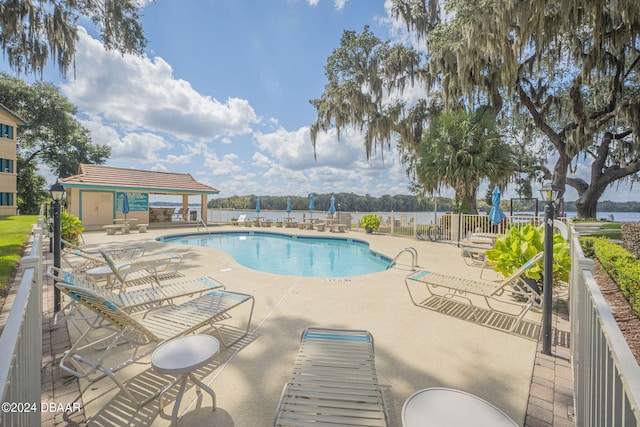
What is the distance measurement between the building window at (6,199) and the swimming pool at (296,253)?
47.0 ft

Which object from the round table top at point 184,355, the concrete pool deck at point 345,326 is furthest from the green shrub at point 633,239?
the round table top at point 184,355

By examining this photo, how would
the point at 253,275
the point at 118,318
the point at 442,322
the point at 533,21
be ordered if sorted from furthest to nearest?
the point at 533,21 → the point at 253,275 → the point at 442,322 → the point at 118,318

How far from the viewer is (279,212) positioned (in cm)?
1942

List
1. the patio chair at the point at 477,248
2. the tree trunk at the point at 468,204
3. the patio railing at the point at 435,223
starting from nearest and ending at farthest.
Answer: the patio chair at the point at 477,248, the patio railing at the point at 435,223, the tree trunk at the point at 468,204

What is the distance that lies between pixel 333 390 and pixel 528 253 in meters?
3.76

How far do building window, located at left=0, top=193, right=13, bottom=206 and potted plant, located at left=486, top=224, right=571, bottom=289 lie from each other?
27.3 m

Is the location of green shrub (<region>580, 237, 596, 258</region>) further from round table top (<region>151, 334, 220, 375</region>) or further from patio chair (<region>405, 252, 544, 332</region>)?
round table top (<region>151, 334, 220, 375</region>)

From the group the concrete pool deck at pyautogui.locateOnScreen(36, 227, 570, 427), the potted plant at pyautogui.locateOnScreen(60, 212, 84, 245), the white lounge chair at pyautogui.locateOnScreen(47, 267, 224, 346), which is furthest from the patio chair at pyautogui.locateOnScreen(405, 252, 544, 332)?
the potted plant at pyautogui.locateOnScreen(60, 212, 84, 245)

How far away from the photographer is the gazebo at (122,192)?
15016mm

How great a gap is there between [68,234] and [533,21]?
14.8 meters

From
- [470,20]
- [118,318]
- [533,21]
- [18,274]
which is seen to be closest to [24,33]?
[18,274]

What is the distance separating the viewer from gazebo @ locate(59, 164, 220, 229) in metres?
15.0

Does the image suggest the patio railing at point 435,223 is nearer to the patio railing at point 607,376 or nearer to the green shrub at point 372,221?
the green shrub at point 372,221

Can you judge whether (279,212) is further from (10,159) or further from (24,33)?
(10,159)
